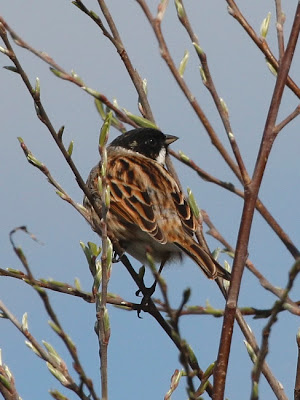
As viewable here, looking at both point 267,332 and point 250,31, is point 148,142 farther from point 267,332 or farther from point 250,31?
point 267,332

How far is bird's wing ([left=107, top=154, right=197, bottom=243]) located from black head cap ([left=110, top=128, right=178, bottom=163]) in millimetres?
801

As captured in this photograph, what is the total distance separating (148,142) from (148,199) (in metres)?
1.47

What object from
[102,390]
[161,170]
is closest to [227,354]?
[102,390]

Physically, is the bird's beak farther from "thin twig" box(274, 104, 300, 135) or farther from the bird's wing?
"thin twig" box(274, 104, 300, 135)

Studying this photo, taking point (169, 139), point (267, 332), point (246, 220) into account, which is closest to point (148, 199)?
point (169, 139)

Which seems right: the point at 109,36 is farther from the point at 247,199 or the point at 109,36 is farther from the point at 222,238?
the point at 247,199

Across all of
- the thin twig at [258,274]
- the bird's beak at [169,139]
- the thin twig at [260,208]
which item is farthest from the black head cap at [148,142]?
the thin twig at [260,208]

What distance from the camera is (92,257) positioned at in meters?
2.90

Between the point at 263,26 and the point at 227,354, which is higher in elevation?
the point at 263,26

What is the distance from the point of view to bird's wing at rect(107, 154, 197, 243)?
16.3 ft

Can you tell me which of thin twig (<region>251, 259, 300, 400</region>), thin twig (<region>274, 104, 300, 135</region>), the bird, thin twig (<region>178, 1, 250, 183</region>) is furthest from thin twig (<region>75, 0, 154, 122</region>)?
thin twig (<region>251, 259, 300, 400</region>)

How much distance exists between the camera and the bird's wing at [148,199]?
4969 millimetres

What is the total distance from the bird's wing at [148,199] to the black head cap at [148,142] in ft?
2.63

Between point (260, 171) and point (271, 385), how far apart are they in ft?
2.73
